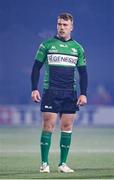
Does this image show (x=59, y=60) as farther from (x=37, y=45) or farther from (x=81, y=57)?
(x=37, y=45)

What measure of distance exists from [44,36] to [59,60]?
10.4m

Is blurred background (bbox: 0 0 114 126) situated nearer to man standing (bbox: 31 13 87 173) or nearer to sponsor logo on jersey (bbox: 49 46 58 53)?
man standing (bbox: 31 13 87 173)

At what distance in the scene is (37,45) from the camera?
1675 centimetres

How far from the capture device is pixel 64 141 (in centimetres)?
701

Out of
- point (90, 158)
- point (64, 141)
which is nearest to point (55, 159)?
point (90, 158)

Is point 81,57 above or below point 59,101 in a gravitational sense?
above

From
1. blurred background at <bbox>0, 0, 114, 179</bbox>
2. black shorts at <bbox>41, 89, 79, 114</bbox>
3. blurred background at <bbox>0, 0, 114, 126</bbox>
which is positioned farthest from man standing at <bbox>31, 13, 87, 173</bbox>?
blurred background at <bbox>0, 0, 114, 126</bbox>

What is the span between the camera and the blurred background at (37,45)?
55.4 ft

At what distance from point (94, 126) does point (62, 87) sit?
32.9ft

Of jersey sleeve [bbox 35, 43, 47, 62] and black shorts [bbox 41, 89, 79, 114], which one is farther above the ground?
jersey sleeve [bbox 35, 43, 47, 62]

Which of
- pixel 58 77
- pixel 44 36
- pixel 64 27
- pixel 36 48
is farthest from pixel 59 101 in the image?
pixel 44 36

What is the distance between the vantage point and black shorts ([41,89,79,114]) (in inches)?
269

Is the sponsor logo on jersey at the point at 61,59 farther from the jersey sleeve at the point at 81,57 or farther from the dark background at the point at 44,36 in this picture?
the dark background at the point at 44,36

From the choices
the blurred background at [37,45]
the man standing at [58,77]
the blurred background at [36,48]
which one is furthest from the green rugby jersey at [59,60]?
the blurred background at [37,45]
